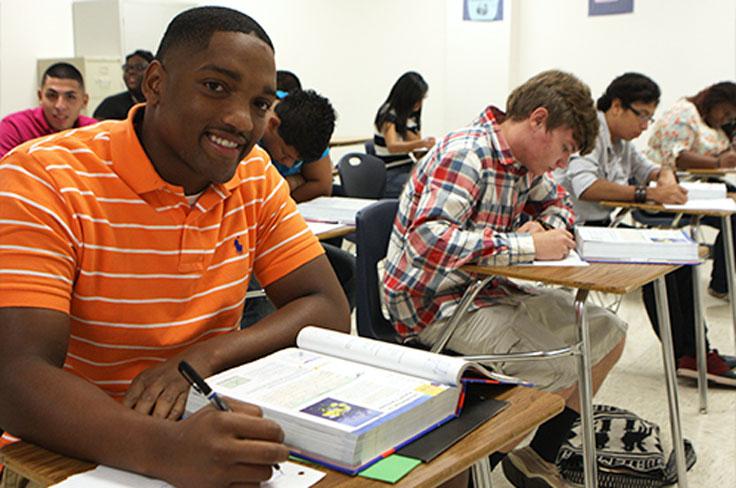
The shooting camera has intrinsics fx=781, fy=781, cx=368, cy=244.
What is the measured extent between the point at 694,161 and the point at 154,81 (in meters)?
4.55

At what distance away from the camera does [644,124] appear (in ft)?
12.5

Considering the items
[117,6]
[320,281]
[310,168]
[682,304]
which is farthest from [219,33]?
[117,6]

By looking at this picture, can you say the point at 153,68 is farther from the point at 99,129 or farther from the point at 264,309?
the point at 264,309

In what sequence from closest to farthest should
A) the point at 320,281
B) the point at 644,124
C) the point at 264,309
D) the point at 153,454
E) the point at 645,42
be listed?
the point at 153,454
the point at 320,281
the point at 264,309
the point at 644,124
the point at 645,42

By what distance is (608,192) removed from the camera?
3.54m

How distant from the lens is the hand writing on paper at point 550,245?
2.23m

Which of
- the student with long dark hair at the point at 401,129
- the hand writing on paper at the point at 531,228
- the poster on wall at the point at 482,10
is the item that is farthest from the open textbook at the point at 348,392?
the poster on wall at the point at 482,10

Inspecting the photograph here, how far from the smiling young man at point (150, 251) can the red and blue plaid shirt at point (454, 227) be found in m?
0.81

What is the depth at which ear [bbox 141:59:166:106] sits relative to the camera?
4.13ft

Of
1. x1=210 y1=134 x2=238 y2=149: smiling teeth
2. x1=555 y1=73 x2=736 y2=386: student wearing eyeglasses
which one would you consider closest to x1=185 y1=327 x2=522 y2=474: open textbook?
x1=210 y1=134 x2=238 y2=149: smiling teeth

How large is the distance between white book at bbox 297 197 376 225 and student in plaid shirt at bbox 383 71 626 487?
2.13ft

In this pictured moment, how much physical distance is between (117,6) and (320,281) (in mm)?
5185

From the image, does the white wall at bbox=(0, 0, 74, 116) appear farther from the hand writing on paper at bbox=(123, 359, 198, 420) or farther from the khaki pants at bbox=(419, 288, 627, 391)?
the hand writing on paper at bbox=(123, 359, 198, 420)

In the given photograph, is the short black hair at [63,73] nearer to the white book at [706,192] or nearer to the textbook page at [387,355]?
the white book at [706,192]
